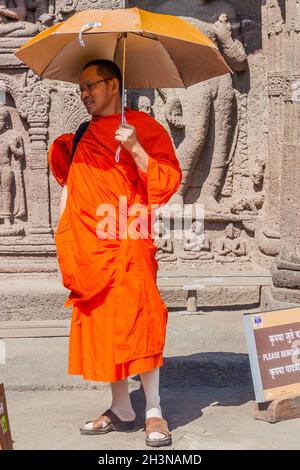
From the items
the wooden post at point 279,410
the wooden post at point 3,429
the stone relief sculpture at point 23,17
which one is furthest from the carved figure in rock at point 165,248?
the wooden post at point 3,429

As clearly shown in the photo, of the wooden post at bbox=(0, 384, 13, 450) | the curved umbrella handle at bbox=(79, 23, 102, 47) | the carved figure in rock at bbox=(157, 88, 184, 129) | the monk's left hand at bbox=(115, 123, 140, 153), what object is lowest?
the wooden post at bbox=(0, 384, 13, 450)

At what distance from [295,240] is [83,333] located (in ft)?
7.16

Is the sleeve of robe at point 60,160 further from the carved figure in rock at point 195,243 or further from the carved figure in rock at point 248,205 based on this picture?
the carved figure in rock at point 248,205

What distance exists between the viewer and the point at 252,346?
5617mm

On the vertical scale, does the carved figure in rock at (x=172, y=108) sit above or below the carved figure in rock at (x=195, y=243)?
above

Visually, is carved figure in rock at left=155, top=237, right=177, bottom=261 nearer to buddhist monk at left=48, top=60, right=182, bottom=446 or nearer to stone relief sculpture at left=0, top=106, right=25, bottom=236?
stone relief sculpture at left=0, top=106, right=25, bottom=236

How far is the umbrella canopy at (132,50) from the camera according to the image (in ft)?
16.6

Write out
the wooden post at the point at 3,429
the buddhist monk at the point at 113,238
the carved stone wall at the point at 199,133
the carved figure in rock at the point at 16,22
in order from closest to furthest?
the wooden post at the point at 3,429, the buddhist monk at the point at 113,238, the carved figure in rock at the point at 16,22, the carved stone wall at the point at 199,133

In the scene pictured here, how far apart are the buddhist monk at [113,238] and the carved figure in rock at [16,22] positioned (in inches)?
107

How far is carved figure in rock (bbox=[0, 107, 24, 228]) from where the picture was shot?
8117mm

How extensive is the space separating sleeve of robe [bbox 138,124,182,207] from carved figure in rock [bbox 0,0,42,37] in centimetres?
299

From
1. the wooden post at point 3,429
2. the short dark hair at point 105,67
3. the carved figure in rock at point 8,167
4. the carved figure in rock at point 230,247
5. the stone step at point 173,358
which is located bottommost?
the stone step at point 173,358

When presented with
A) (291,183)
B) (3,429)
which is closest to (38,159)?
(291,183)

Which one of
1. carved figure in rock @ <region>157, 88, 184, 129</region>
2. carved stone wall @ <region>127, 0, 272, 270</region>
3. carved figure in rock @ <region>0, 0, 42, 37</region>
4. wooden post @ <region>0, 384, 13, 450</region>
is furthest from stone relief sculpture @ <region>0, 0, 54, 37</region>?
wooden post @ <region>0, 384, 13, 450</region>
